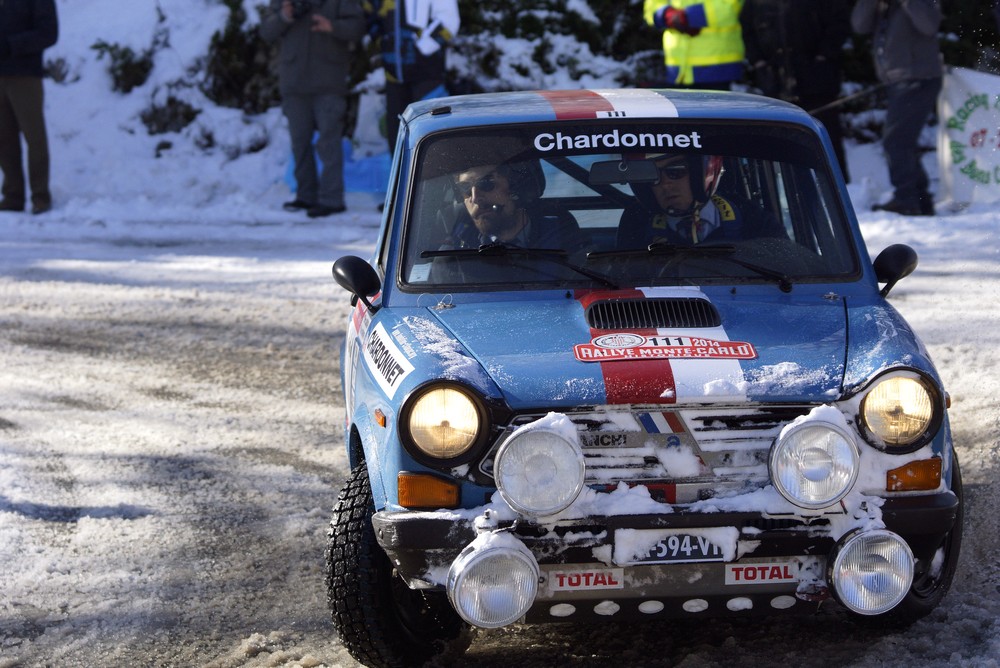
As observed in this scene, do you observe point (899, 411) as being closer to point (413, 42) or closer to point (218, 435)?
point (218, 435)

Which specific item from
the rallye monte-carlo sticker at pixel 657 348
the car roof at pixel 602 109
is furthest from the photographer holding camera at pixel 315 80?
the rallye monte-carlo sticker at pixel 657 348

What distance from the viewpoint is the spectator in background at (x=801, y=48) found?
37.7 ft

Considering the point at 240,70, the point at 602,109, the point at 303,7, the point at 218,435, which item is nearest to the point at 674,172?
the point at 602,109

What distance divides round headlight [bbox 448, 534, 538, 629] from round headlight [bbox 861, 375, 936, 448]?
1014 millimetres

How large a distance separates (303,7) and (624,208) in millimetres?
8335

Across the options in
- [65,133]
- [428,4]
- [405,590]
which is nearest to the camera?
[405,590]

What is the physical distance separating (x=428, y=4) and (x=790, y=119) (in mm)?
7783

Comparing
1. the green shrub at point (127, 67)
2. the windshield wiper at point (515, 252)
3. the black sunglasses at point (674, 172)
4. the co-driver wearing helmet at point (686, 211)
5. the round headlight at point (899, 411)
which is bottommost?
the green shrub at point (127, 67)

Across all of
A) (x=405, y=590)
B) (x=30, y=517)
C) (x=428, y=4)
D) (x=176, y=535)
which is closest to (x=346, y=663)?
(x=405, y=590)

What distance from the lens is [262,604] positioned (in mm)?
4629

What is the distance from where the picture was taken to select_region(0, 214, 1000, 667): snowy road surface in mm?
4230

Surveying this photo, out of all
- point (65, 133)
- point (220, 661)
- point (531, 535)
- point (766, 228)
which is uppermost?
point (766, 228)

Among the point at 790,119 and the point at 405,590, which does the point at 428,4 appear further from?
the point at 405,590

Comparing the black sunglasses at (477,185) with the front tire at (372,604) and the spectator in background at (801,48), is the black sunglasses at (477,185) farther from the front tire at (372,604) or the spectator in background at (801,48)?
the spectator in background at (801,48)
